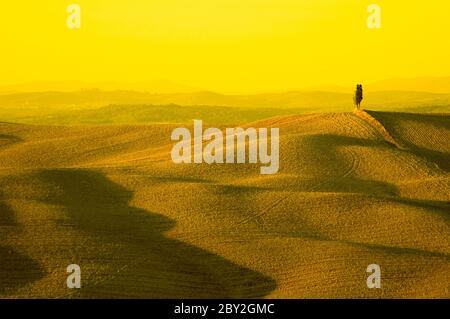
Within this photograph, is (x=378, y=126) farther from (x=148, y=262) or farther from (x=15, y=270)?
(x=15, y=270)

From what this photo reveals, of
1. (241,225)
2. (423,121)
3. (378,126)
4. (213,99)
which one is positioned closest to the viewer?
(241,225)

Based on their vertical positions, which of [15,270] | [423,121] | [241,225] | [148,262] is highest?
[423,121]

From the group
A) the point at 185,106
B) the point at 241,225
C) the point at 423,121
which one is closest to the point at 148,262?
the point at 241,225

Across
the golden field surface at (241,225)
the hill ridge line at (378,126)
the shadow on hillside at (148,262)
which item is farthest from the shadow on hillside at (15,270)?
the hill ridge line at (378,126)

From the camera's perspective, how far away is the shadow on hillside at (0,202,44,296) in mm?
16180

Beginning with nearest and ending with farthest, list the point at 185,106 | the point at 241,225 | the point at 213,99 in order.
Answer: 1. the point at 241,225
2. the point at 185,106
3. the point at 213,99

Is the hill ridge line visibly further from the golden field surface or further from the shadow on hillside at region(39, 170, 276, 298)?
the shadow on hillside at region(39, 170, 276, 298)

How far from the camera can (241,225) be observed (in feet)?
70.5

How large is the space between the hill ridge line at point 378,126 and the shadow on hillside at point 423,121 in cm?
31

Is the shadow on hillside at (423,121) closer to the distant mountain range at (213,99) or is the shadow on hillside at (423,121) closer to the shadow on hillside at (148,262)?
the shadow on hillside at (148,262)

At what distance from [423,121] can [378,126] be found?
165 inches

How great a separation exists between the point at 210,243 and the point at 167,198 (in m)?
4.80

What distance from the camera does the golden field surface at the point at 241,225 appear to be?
1689cm
